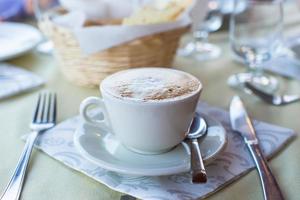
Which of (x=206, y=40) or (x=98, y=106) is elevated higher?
(x=98, y=106)

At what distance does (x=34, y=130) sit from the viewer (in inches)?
22.5

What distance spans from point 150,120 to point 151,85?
0.15ft

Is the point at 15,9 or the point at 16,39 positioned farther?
the point at 15,9

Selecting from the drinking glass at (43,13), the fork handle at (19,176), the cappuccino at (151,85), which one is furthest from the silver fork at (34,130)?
the drinking glass at (43,13)

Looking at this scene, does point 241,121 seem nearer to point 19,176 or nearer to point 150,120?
point 150,120

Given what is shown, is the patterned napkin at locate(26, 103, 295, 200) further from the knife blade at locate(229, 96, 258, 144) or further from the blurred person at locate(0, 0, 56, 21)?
the blurred person at locate(0, 0, 56, 21)

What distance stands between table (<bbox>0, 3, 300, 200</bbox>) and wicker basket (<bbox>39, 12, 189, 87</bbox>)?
3cm

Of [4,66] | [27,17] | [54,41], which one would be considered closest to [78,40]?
[54,41]

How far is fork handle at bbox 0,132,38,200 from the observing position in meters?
0.44

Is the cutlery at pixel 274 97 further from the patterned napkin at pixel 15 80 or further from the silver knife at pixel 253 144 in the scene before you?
the patterned napkin at pixel 15 80

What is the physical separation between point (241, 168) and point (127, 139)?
0.13 m

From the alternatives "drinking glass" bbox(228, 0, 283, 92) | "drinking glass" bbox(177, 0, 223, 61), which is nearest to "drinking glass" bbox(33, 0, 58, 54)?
"drinking glass" bbox(177, 0, 223, 61)

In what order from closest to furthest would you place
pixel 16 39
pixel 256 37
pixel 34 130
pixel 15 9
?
pixel 34 130 < pixel 256 37 < pixel 16 39 < pixel 15 9

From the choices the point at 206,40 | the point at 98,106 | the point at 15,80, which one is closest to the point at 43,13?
the point at 15,80
